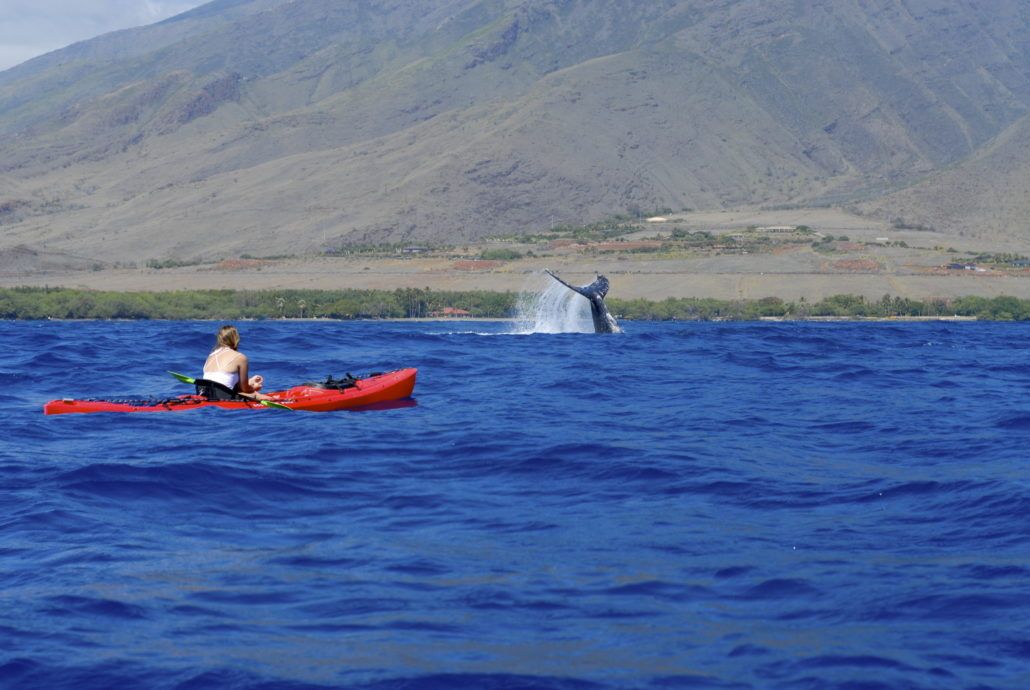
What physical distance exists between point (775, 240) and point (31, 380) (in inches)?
4219

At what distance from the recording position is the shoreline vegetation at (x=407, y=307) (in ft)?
277

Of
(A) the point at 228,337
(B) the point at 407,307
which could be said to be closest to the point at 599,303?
(A) the point at 228,337

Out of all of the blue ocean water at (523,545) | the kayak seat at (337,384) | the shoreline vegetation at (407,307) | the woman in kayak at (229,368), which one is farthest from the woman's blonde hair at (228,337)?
the shoreline vegetation at (407,307)

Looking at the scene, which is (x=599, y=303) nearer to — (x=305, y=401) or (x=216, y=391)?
(x=305, y=401)

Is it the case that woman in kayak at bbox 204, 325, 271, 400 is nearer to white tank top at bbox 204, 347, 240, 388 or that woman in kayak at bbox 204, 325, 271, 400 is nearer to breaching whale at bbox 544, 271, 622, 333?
white tank top at bbox 204, 347, 240, 388

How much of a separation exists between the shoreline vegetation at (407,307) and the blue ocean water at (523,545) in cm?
5902

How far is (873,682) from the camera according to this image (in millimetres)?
11406

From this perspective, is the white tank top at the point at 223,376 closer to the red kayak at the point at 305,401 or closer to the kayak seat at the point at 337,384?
the red kayak at the point at 305,401

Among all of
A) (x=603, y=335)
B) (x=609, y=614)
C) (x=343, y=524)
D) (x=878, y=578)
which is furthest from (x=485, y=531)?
(x=603, y=335)

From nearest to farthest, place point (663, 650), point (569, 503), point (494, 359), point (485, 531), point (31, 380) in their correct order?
point (663, 650), point (485, 531), point (569, 503), point (31, 380), point (494, 359)

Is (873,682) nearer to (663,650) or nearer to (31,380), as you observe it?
(663,650)

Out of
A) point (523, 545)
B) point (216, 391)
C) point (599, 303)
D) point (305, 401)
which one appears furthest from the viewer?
point (599, 303)

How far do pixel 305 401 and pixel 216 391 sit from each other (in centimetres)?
153

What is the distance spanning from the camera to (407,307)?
9112cm
